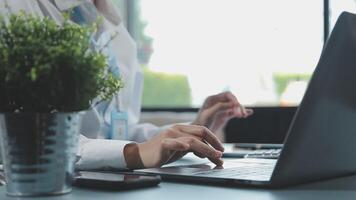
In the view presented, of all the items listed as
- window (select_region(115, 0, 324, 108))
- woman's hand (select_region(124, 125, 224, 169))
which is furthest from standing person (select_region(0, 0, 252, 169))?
window (select_region(115, 0, 324, 108))

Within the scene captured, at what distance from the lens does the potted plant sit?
62 centimetres

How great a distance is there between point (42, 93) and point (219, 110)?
105 cm

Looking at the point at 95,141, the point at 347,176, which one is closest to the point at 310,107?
the point at 347,176

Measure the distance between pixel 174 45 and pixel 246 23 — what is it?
446mm

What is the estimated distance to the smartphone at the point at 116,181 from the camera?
29.2 inches

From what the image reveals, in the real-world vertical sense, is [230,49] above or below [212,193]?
above

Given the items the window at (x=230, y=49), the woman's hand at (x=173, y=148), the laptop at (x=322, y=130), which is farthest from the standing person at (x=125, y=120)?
the window at (x=230, y=49)

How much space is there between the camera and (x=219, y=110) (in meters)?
1.64

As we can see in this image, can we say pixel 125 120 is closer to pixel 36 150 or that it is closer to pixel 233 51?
pixel 36 150

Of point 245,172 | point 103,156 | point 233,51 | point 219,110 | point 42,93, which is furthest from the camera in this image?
point 233,51

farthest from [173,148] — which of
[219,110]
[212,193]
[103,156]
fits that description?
[219,110]

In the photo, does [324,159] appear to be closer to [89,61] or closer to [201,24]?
[89,61]

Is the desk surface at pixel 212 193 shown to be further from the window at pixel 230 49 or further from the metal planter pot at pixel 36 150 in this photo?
the window at pixel 230 49

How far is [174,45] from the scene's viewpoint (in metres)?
2.97
